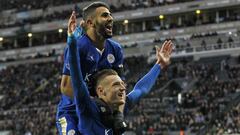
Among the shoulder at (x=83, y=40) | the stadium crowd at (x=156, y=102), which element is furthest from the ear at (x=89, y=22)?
the stadium crowd at (x=156, y=102)

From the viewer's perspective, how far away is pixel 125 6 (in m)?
59.7

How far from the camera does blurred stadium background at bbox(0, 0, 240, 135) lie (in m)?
33.2

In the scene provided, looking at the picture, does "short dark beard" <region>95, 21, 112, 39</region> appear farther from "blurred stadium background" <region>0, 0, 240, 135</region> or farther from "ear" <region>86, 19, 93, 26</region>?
"blurred stadium background" <region>0, 0, 240, 135</region>

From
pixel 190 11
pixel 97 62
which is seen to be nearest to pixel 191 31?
pixel 190 11

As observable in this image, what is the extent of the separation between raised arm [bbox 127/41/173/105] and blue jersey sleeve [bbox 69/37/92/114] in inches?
31.2

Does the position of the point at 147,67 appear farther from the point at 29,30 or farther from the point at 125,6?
the point at 29,30

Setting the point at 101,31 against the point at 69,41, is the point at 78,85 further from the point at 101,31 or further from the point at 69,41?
the point at 101,31

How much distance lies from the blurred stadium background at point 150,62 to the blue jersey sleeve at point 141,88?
21.5 metres

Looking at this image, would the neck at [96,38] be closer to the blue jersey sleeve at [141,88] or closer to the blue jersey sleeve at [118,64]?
the blue jersey sleeve at [118,64]

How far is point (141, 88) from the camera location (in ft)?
23.6

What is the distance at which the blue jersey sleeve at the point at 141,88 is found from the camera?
684cm

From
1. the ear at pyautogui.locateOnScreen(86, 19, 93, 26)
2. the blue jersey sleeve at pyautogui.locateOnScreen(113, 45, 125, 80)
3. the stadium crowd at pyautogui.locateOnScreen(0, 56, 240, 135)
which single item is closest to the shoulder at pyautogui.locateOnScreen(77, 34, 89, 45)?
the ear at pyautogui.locateOnScreen(86, 19, 93, 26)

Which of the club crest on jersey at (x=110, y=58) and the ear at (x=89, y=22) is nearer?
the ear at (x=89, y=22)

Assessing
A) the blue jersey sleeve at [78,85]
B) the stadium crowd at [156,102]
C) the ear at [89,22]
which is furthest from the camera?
the stadium crowd at [156,102]
